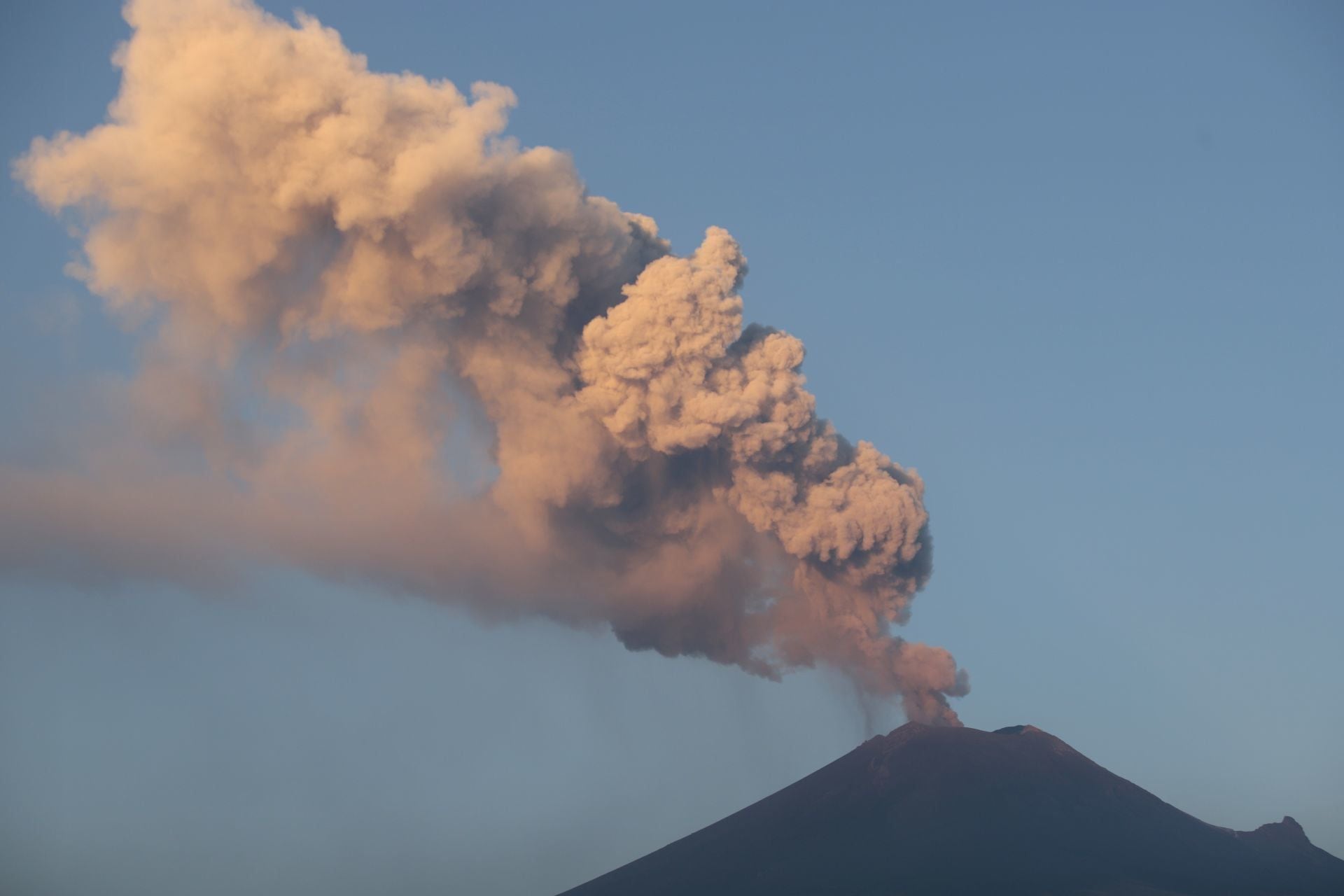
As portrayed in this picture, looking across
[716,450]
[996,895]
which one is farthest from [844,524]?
[996,895]

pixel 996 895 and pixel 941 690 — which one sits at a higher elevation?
pixel 941 690

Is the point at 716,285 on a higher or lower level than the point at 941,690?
higher

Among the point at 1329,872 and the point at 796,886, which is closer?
the point at 796,886

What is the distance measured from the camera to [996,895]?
61.0m

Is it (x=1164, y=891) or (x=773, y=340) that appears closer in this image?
(x=1164, y=891)

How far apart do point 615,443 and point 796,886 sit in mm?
17326

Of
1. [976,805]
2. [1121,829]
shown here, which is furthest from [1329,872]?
[976,805]

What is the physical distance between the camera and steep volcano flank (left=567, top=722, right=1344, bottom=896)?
207ft

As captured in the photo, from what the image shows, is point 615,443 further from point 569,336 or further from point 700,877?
point 700,877

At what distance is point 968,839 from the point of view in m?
65.2

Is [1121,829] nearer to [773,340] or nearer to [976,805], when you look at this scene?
[976,805]

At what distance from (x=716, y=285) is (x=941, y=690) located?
18402mm

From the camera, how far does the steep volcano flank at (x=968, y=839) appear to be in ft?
207

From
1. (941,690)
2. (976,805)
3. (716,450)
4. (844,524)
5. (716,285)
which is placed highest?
(716,285)
